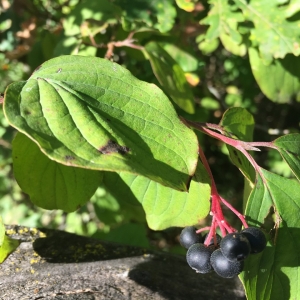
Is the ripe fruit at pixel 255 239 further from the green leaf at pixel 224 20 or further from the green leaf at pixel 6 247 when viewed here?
the green leaf at pixel 224 20

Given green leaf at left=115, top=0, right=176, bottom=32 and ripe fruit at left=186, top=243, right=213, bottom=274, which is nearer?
ripe fruit at left=186, top=243, right=213, bottom=274

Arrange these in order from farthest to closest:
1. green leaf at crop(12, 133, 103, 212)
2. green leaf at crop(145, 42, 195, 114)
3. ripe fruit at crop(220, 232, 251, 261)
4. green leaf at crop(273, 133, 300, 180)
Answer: green leaf at crop(145, 42, 195, 114) → green leaf at crop(12, 133, 103, 212) → green leaf at crop(273, 133, 300, 180) → ripe fruit at crop(220, 232, 251, 261)

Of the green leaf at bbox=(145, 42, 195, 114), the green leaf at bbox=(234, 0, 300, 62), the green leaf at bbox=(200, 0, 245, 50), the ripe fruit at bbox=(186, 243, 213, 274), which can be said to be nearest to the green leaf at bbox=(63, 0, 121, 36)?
the green leaf at bbox=(145, 42, 195, 114)

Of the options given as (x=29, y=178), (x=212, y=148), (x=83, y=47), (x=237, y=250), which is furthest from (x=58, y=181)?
(x=212, y=148)

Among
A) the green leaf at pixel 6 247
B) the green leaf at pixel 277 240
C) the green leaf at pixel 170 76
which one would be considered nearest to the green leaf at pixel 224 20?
the green leaf at pixel 170 76

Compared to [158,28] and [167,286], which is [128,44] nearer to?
[158,28]

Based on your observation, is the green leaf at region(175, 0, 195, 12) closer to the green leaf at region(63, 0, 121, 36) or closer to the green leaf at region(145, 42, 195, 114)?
the green leaf at region(145, 42, 195, 114)

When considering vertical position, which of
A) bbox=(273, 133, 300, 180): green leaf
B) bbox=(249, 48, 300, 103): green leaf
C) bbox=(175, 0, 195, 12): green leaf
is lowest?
bbox=(249, 48, 300, 103): green leaf
